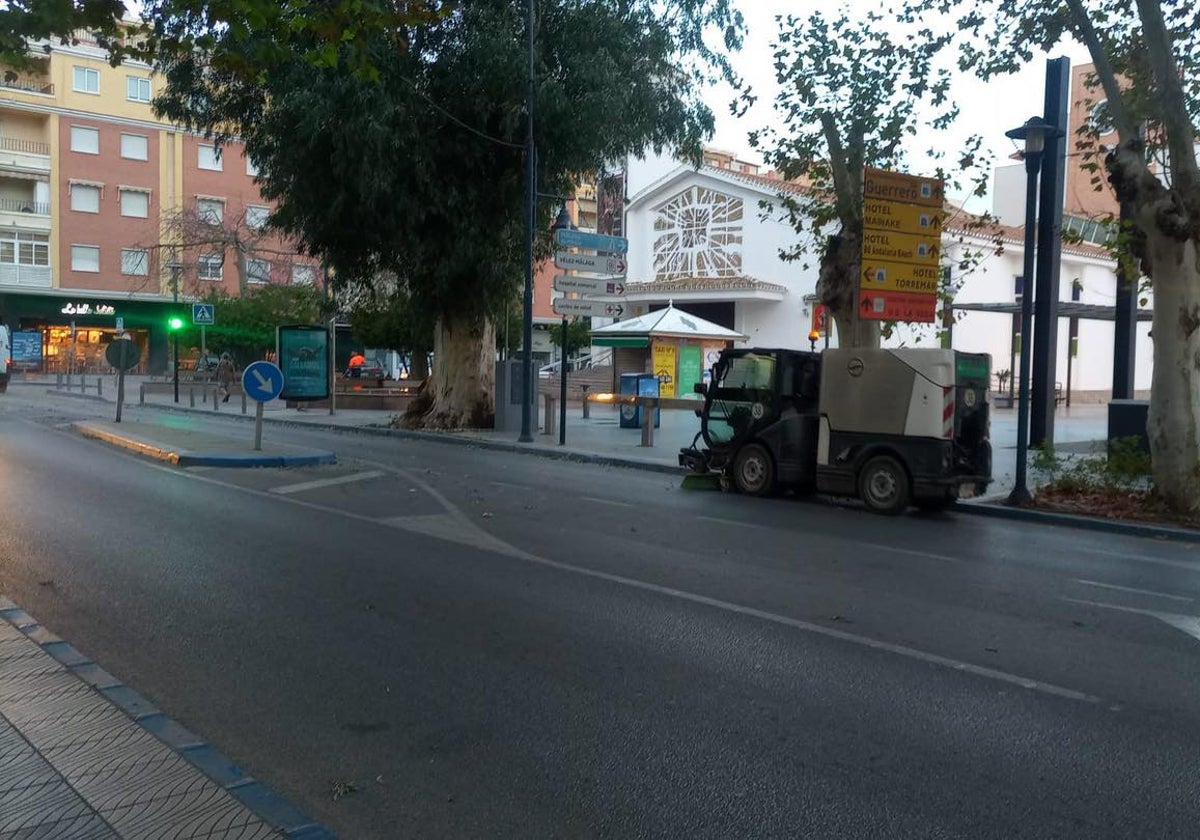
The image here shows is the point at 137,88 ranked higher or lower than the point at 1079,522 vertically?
higher

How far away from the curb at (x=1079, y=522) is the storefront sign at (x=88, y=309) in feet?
164

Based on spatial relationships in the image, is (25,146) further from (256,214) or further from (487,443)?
(487,443)

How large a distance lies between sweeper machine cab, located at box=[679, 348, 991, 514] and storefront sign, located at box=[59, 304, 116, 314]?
46928 mm

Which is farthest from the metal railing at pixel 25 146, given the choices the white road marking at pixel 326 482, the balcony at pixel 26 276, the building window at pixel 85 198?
the white road marking at pixel 326 482

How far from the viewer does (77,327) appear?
181 ft

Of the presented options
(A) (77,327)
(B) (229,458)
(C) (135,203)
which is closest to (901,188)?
(B) (229,458)

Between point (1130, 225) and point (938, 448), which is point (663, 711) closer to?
point (938, 448)

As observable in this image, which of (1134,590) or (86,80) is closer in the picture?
(1134,590)

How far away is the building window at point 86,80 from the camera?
52438 millimetres

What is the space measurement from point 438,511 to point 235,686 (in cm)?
631

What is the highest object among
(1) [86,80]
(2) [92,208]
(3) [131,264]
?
(1) [86,80]

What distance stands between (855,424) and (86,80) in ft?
166

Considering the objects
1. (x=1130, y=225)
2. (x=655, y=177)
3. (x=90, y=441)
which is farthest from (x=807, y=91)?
(x=655, y=177)

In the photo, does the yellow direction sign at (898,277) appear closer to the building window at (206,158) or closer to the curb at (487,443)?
the curb at (487,443)
